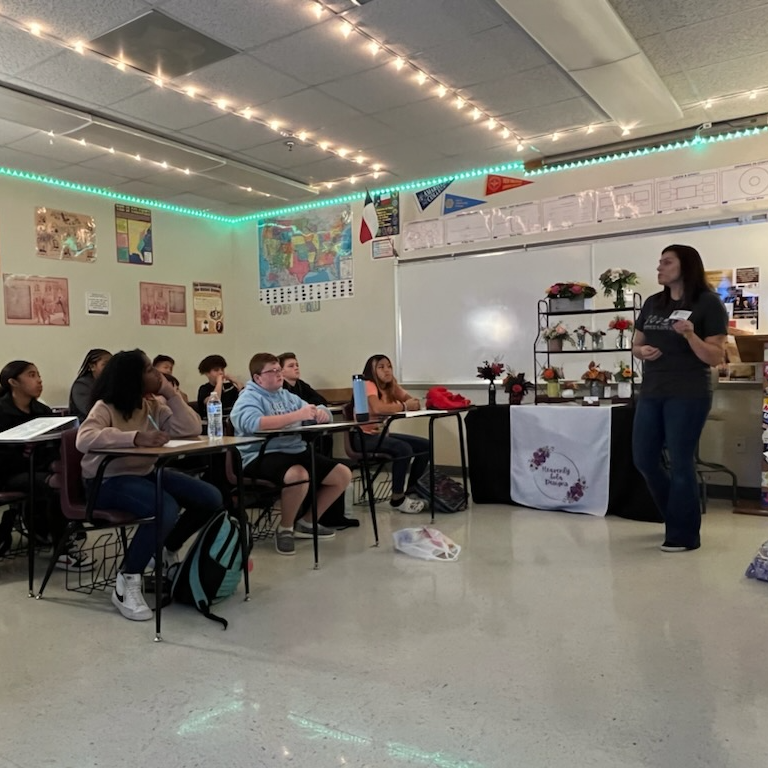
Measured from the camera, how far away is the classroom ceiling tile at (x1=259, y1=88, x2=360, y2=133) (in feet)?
14.2

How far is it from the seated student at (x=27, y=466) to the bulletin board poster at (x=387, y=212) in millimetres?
3571

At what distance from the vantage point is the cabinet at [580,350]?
197 inches

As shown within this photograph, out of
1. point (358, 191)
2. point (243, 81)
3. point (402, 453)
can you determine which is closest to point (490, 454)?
point (402, 453)

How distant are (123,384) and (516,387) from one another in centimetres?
310

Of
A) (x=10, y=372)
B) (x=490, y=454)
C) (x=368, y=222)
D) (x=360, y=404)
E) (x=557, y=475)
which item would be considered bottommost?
(x=557, y=475)

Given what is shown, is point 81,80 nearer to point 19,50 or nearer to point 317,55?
point 19,50

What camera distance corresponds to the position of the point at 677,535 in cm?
355

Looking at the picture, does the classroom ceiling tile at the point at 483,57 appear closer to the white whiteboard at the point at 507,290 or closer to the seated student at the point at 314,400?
the white whiteboard at the point at 507,290

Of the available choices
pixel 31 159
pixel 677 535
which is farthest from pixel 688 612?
pixel 31 159

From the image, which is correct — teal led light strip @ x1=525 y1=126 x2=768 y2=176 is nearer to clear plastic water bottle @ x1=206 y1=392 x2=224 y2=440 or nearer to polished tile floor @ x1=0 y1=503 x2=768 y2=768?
polished tile floor @ x1=0 y1=503 x2=768 y2=768

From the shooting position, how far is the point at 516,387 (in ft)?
17.1

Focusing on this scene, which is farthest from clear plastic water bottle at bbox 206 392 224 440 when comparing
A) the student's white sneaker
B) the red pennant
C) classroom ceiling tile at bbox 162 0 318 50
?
the red pennant

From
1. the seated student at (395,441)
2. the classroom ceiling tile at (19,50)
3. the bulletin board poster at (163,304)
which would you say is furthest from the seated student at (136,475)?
the bulletin board poster at (163,304)

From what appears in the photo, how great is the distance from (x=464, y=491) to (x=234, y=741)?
3133 millimetres
